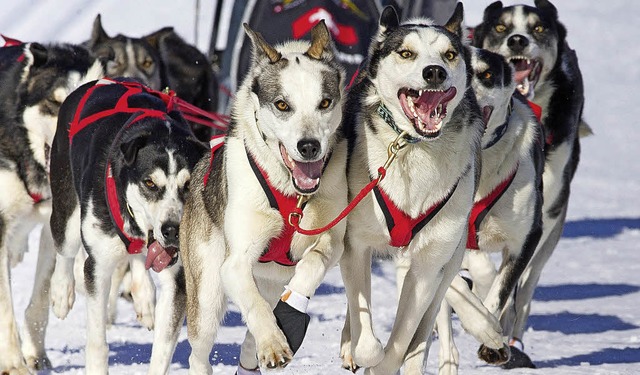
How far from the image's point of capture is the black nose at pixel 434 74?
3516 mm

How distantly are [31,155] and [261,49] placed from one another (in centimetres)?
180

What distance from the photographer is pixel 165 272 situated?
4.51 meters

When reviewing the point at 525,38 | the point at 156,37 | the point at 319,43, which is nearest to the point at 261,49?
the point at 319,43

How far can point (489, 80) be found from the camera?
4.48 m

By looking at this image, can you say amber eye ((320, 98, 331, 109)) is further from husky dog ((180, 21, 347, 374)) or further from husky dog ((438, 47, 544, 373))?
husky dog ((438, 47, 544, 373))

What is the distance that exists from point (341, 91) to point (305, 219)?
0.42 m

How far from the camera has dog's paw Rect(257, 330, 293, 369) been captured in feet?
10.9

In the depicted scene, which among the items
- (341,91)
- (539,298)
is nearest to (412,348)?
(341,91)

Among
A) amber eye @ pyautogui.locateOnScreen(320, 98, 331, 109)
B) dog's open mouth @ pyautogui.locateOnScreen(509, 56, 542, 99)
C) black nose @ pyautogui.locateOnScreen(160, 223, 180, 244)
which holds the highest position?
amber eye @ pyautogui.locateOnScreen(320, 98, 331, 109)

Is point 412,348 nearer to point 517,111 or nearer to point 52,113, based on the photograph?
point 517,111

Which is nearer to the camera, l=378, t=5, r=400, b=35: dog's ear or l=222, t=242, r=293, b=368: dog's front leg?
l=222, t=242, r=293, b=368: dog's front leg

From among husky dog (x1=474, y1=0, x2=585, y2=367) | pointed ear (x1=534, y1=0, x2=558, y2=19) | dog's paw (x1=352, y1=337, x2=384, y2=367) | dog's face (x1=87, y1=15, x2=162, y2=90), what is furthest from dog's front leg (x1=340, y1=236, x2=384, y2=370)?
dog's face (x1=87, y1=15, x2=162, y2=90)

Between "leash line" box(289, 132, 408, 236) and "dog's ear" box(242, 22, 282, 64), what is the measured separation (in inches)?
18.0

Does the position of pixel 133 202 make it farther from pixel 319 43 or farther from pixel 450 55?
pixel 450 55
